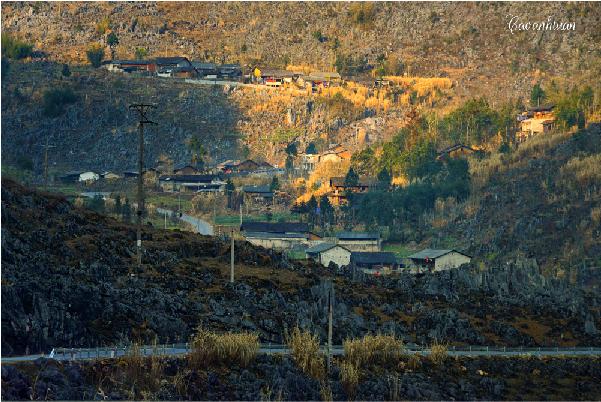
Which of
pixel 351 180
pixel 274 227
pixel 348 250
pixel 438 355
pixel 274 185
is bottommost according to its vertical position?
pixel 438 355

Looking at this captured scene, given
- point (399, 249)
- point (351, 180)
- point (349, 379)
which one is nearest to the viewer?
point (349, 379)

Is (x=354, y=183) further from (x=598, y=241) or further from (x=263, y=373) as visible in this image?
(x=263, y=373)

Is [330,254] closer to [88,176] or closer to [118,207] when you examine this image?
[118,207]

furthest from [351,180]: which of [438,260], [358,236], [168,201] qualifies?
[438,260]

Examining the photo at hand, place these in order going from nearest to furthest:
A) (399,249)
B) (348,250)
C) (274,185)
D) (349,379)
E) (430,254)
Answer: (349,379) → (430,254) → (348,250) → (399,249) → (274,185)

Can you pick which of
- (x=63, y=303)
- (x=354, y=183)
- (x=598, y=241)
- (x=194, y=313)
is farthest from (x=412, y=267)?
(x=63, y=303)

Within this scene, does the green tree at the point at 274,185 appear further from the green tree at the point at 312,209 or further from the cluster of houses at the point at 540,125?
the cluster of houses at the point at 540,125

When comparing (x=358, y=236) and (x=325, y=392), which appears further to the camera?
(x=358, y=236)

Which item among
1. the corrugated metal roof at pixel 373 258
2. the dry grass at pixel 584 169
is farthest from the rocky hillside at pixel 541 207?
the corrugated metal roof at pixel 373 258

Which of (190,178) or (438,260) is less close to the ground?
(190,178)
